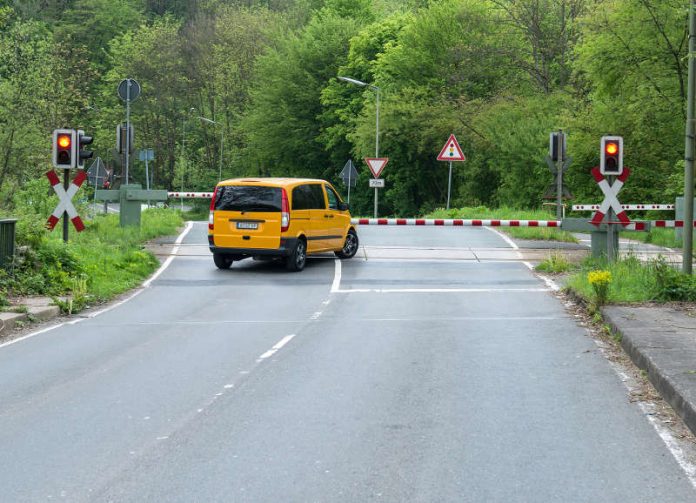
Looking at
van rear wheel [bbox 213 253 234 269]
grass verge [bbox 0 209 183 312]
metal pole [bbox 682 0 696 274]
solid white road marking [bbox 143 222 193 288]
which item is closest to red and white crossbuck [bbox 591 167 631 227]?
metal pole [bbox 682 0 696 274]

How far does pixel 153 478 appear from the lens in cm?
627

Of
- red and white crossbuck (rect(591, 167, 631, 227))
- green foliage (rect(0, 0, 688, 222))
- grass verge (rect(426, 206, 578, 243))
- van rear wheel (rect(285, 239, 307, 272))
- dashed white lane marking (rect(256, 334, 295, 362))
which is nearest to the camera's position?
dashed white lane marking (rect(256, 334, 295, 362))

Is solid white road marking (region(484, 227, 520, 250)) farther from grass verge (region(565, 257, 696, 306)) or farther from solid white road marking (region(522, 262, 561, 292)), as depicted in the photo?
grass verge (region(565, 257, 696, 306))

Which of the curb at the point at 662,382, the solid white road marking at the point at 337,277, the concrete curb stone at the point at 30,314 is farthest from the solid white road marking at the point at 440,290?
the curb at the point at 662,382

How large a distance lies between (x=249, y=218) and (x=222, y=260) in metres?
1.31

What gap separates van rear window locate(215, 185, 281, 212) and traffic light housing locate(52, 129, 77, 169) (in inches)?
119

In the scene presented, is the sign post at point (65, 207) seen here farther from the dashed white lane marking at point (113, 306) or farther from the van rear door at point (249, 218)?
the van rear door at point (249, 218)

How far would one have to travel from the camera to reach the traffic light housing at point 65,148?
65.9ft

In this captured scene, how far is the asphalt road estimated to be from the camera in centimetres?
619

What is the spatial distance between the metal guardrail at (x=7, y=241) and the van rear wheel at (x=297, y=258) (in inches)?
249

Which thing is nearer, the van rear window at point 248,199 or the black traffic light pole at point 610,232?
the black traffic light pole at point 610,232

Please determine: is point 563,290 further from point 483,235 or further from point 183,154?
point 183,154

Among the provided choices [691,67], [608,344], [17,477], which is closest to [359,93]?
[691,67]

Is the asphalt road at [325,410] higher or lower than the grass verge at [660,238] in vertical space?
lower
